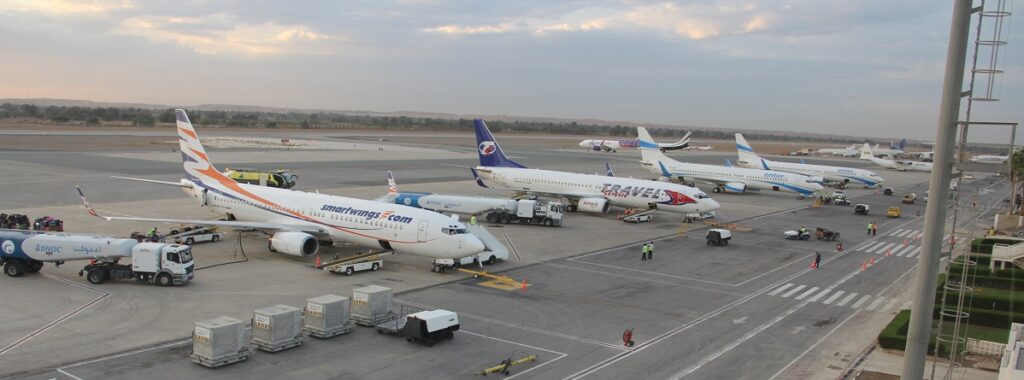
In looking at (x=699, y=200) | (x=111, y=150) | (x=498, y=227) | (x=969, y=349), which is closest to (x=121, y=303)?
(x=498, y=227)

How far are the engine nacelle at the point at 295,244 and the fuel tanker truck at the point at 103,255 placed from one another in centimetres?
636

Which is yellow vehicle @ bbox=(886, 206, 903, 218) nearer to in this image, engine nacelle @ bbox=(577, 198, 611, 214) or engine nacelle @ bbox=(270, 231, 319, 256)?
engine nacelle @ bbox=(577, 198, 611, 214)

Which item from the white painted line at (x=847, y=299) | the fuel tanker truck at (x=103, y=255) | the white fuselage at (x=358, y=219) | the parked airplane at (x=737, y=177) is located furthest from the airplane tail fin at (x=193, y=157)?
the parked airplane at (x=737, y=177)

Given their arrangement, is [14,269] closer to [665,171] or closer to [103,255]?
[103,255]

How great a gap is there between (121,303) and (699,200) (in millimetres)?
47356

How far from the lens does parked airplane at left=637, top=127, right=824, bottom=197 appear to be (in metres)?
89.7

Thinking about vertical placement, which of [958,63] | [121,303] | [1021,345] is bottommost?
[121,303]

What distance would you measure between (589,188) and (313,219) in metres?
32.3

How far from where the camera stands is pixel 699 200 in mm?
63219

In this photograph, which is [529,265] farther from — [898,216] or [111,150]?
[111,150]

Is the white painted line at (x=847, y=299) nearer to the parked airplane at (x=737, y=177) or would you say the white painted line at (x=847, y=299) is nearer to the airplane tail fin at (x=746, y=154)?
the parked airplane at (x=737, y=177)

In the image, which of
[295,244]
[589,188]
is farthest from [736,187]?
[295,244]

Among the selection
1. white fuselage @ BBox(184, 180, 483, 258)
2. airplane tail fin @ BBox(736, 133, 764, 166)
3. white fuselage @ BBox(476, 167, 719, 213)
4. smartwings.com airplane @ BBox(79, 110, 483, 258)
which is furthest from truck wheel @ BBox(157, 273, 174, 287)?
airplane tail fin @ BBox(736, 133, 764, 166)

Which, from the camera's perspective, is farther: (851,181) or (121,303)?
(851,181)
